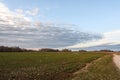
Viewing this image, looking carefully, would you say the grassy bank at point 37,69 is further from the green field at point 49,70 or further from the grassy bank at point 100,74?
the grassy bank at point 100,74

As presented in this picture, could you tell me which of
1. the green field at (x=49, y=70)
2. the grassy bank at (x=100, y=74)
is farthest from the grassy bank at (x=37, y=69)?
the grassy bank at (x=100, y=74)

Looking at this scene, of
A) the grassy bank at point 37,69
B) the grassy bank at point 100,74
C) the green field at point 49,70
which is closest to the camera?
the grassy bank at point 100,74

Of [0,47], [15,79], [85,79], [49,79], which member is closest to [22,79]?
[15,79]

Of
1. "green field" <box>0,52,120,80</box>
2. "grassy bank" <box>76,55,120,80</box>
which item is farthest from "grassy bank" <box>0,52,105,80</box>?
"grassy bank" <box>76,55,120,80</box>

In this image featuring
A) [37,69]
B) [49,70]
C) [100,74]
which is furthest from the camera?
[37,69]

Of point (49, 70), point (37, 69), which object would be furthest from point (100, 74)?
point (37, 69)

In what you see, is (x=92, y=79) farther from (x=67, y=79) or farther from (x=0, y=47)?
(x=0, y=47)

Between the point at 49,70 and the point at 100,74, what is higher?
the point at 49,70

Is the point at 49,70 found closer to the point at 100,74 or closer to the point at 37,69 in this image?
the point at 37,69

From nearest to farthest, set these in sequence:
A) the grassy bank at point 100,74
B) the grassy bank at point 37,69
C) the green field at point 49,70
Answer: the grassy bank at point 100,74 → the grassy bank at point 37,69 → the green field at point 49,70

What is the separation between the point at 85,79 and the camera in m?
22.1

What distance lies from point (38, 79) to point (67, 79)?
7.83ft

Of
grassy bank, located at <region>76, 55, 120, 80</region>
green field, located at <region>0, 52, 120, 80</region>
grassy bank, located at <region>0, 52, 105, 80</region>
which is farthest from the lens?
green field, located at <region>0, 52, 120, 80</region>

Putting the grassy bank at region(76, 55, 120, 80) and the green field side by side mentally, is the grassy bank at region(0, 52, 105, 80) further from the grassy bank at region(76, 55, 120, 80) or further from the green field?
the grassy bank at region(76, 55, 120, 80)
